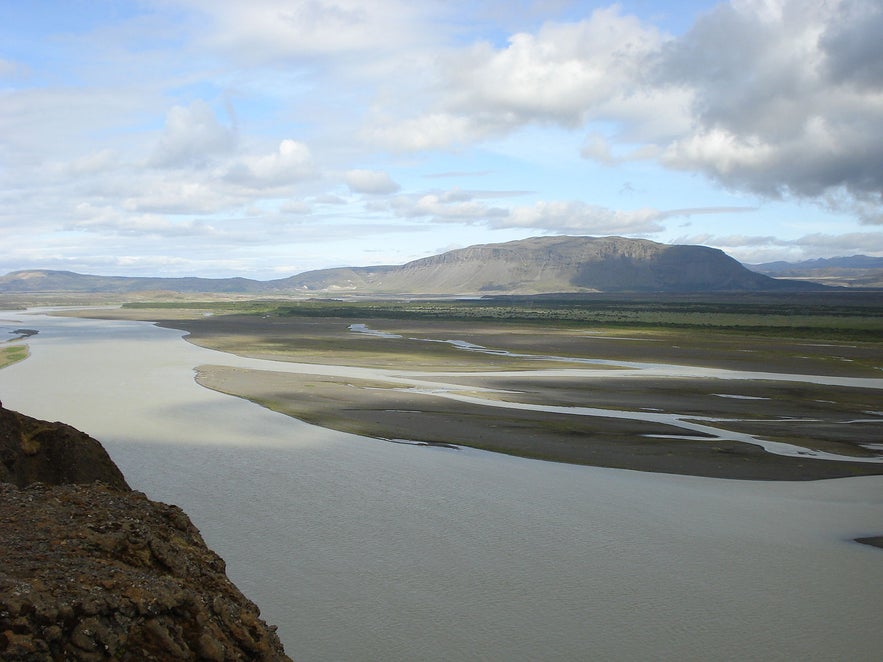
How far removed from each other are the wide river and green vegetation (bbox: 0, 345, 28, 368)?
24810mm

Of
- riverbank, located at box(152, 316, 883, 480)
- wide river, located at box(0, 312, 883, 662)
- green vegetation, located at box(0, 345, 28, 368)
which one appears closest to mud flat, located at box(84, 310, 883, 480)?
riverbank, located at box(152, 316, 883, 480)

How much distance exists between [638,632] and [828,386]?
1046 inches

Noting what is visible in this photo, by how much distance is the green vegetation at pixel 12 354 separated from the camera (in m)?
42.4

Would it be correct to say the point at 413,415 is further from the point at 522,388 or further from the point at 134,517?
the point at 134,517

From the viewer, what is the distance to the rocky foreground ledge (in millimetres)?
5793

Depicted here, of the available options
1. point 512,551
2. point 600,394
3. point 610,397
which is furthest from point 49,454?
point 600,394

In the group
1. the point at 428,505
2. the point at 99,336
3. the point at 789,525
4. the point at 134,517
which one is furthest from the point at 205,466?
the point at 99,336

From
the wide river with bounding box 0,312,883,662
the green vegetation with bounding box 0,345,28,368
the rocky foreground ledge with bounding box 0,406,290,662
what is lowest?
the wide river with bounding box 0,312,883,662

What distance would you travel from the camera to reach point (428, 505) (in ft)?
51.9

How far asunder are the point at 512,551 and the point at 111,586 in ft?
27.0

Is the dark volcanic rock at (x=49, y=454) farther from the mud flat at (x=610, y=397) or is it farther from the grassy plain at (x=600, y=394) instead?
the grassy plain at (x=600, y=394)

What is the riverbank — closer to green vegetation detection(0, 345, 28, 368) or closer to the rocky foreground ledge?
green vegetation detection(0, 345, 28, 368)

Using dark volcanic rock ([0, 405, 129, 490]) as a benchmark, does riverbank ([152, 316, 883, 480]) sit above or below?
below

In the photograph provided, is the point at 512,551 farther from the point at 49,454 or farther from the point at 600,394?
the point at 600,394
